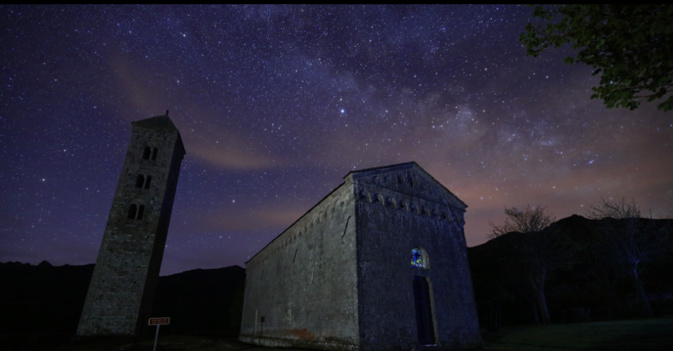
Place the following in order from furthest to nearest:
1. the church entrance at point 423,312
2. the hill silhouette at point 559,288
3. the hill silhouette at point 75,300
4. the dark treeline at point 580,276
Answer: the hill silhouette at point 75,300 < the hill silhouette at point 559,288 < the dark treeline at point 580,276 < the church entrance at point 423,312

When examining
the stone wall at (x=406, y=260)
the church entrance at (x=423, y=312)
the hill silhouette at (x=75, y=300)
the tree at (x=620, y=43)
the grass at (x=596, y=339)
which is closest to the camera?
the tree at (x=620, y=43)

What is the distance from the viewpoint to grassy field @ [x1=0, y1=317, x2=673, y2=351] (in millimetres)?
13562

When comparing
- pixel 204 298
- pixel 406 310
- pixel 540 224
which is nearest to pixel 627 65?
pixel 406 310

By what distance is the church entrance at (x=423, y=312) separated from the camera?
16.0m

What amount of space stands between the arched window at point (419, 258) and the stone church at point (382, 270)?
0.06 meters

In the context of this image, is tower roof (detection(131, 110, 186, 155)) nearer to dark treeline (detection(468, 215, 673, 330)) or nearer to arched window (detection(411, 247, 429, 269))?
arched window (detection(411, 247, 429, 269))

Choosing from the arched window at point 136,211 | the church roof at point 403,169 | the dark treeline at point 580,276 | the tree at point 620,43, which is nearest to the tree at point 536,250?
the dark treeline at point 580,276

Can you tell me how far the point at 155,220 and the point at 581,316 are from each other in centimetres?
4488

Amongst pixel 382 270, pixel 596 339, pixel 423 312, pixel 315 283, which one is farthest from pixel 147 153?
pixel 596 339

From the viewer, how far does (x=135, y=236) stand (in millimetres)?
27750

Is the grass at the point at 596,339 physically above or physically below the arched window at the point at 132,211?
below

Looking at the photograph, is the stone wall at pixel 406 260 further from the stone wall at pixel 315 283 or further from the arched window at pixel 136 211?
the arched window at pixel 136 211

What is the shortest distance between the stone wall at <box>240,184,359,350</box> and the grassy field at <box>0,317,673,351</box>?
3121mm

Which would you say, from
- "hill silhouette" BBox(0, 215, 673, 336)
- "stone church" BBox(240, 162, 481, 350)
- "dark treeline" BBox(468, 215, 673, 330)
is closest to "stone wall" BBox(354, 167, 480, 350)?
"stone church" BBox(240, 162, 481, 350)
